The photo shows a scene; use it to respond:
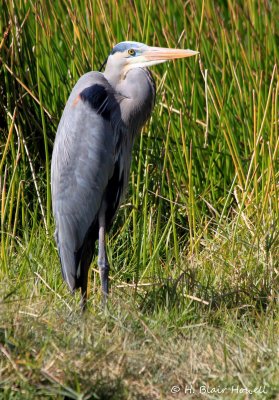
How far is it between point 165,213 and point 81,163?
1.05 metres

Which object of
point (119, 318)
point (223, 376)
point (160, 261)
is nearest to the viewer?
point (223, 376)

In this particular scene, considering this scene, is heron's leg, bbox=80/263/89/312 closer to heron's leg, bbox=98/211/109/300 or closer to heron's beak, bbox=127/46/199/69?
heron's leg, bbox=98/211/109/300

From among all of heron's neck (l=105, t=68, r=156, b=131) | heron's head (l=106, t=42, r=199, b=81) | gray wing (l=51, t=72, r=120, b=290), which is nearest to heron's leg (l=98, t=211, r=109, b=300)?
gray wing (l=51, t=72, r=120, b=290)

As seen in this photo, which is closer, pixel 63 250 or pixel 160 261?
pixel 63 250

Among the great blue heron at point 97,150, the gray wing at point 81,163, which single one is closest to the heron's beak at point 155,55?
the great blue heron at point 97,150

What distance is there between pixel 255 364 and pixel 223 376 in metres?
0.16

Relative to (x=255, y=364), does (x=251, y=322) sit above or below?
below

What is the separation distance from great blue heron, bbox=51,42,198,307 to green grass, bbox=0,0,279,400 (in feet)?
0.74

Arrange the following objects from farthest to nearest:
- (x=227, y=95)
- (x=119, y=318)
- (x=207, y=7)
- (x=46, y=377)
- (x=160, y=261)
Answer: (x=207, y=7) → (x=227, y=95) → (x=160, y=261) → (x=119, y=318) → (x=46, y=377)

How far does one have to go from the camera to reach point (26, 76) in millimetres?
4988

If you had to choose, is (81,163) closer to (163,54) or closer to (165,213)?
(163,54)

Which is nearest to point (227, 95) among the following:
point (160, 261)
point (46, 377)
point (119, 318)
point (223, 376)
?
point (160, 261)

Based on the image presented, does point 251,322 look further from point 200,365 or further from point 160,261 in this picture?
point 160,261

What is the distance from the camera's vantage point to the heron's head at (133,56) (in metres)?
4.31
